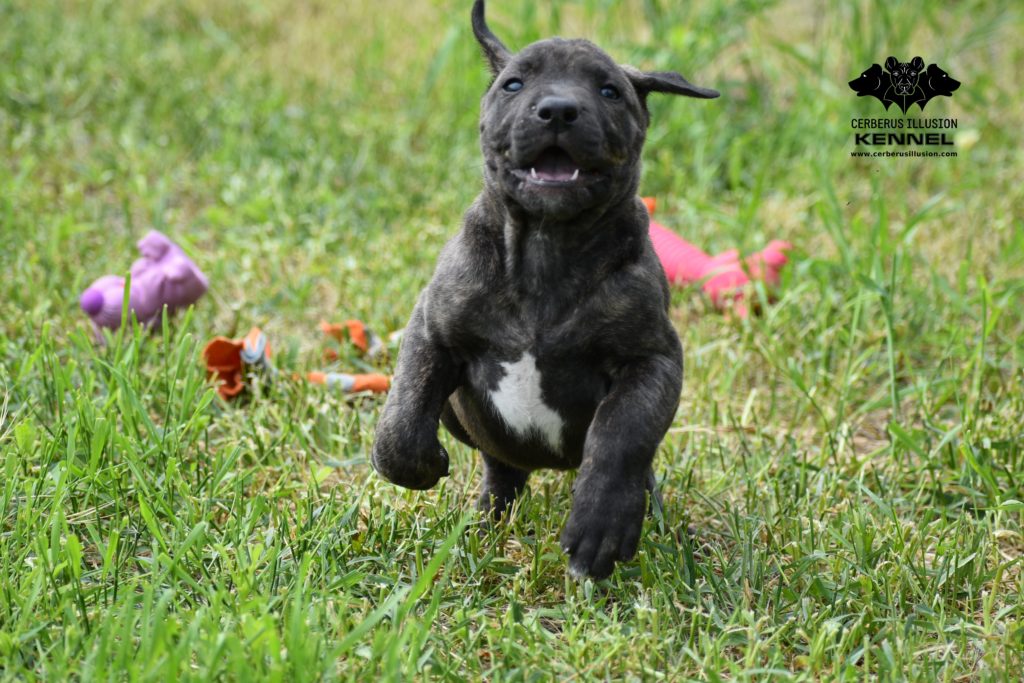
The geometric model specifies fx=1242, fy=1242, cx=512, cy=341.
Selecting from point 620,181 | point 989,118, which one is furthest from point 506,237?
point 989,118

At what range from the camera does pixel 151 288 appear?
15.3 ft

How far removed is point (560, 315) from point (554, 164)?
367mm

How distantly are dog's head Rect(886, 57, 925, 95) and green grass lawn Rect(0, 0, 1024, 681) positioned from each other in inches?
10.8

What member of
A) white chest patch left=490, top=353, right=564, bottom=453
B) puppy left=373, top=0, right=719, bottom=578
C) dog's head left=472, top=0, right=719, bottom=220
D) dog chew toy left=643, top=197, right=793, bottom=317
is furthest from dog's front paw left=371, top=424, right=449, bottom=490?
dog chew toy left=643, top=197, right=793, bottom=317

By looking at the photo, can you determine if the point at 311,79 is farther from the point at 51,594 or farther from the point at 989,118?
the point at 51,594

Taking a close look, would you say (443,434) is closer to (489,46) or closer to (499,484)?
(499,484)

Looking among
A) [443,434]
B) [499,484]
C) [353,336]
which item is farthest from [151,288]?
[499,484]

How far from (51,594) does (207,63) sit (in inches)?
233

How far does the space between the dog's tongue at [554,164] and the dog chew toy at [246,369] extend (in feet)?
5.14

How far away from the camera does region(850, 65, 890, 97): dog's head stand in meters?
6.47

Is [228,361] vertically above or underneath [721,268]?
underneath

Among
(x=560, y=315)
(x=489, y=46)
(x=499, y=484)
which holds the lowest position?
(x=499, y=484)

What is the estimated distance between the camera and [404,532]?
11.0 ft

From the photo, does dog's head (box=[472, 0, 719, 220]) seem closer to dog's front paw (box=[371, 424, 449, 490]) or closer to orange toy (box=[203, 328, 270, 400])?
dog's front paw (box=[371, 424, 449, 490])
